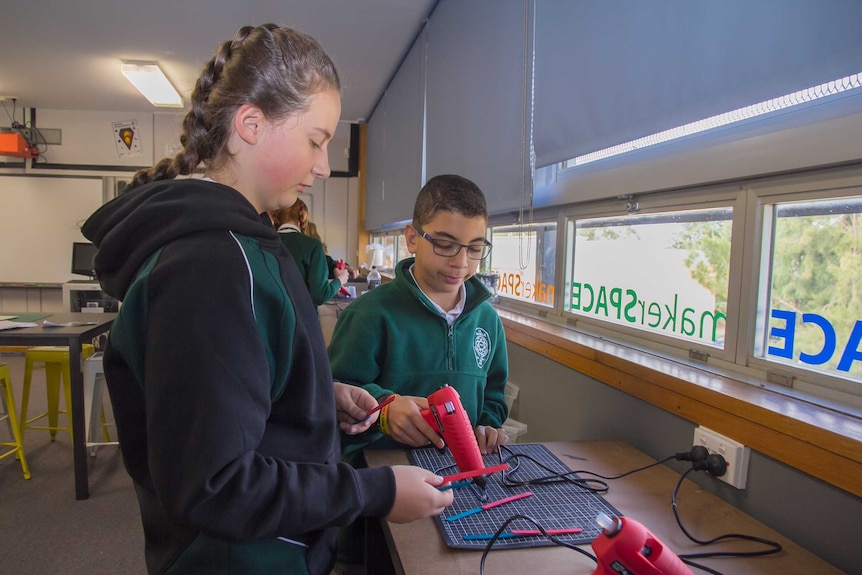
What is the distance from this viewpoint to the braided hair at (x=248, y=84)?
0.69 metres

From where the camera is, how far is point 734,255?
1.14 metres

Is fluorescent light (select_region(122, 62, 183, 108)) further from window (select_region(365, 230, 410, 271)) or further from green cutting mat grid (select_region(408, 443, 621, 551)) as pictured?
green cutting mat grid (select_region(408, 443, 621, 551))

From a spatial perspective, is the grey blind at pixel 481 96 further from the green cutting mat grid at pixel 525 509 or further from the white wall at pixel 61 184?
the white wall at pixel 61 184

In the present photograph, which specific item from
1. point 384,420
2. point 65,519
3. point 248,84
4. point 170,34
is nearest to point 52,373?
point 65,519

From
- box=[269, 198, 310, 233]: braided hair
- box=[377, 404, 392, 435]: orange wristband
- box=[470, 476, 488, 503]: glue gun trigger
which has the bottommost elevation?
box=[470, 476, 488, 503]: glue gun trigger

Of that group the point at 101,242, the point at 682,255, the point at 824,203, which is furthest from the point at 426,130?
the point at 101,242

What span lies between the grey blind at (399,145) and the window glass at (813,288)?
2635 millimetres

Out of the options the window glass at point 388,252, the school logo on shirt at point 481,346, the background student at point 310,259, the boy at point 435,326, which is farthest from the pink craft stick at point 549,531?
the window glass at point 388,252

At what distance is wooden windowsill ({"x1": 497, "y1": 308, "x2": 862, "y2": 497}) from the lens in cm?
75

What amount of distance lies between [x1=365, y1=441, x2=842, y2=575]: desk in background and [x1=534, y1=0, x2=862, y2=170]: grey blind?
76 centimetres

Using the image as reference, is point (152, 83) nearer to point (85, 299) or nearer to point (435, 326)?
point (85, 299)

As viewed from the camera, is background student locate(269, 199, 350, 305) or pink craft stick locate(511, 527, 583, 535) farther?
background student locate(269, 199, 350, 305)

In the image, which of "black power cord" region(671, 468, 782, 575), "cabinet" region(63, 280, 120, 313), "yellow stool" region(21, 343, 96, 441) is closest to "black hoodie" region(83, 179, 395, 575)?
"black power cord" region(671, 468, 782, 575)

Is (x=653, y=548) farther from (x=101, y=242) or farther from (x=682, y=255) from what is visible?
(x=682, y=255)
